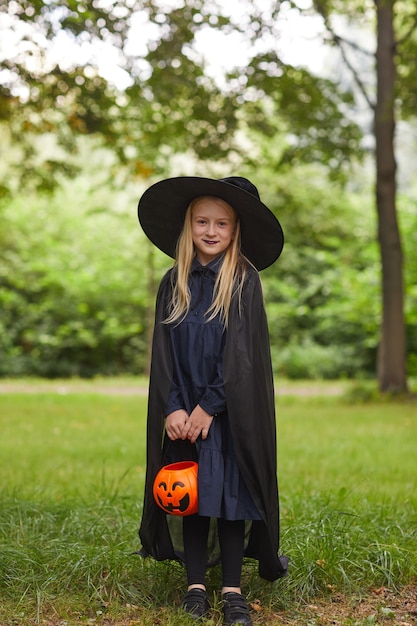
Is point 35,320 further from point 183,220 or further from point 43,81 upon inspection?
point 183,220

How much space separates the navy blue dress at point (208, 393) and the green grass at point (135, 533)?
50 cm

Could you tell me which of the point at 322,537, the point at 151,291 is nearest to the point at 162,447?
the point at 322,537

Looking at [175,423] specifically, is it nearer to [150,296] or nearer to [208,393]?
[208,393]

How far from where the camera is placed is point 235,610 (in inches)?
128

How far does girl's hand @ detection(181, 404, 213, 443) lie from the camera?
129 inches

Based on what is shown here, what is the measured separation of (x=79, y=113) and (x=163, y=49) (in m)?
2.01

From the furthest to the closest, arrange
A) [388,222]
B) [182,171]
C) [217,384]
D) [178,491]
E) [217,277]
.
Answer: [182,171] < [388,222] < [217,277] < [217,384] < [178,491]

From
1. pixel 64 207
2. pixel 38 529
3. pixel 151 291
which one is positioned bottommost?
pixel 38 529

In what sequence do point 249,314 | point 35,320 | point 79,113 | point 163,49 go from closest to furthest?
point 249,314, point 163,49, point 79,113, point 35,320

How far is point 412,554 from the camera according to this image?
3945mm

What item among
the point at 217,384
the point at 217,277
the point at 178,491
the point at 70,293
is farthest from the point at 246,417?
the point at 70,293

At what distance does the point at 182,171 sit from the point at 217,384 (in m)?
14.3

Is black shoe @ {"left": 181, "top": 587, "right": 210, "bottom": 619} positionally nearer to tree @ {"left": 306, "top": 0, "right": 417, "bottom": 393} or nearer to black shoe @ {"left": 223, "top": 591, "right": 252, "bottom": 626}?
black shoe @ {"left": 223, "top": 591, "right": 252, "bottom": 626}

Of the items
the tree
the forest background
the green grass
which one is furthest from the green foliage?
the green grass
